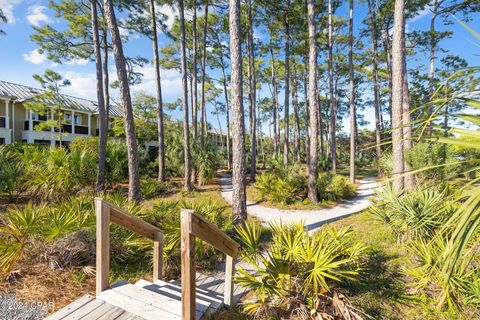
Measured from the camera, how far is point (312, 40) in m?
9.09

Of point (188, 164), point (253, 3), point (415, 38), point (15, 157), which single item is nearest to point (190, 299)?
point (188, 164)

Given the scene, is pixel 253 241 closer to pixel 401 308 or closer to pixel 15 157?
pixel 401 308

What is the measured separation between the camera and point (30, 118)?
21.0 m

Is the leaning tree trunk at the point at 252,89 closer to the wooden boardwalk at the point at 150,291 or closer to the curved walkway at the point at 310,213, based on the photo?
the curved walkway at the point at 310,213

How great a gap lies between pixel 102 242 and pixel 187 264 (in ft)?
4.30

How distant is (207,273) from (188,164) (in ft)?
24.1

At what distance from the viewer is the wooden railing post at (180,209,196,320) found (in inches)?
87.9

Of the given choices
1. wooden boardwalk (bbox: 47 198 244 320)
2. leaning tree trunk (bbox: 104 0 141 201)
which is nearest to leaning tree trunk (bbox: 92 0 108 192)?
leaning tree trunk (bbox: 104 0 141 201)

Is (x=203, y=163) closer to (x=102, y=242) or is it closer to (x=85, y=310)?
(x=102, y=242)

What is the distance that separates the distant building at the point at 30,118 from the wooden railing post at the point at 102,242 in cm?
2095

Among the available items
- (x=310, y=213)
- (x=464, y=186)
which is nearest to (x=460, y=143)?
(x=464, y=186)

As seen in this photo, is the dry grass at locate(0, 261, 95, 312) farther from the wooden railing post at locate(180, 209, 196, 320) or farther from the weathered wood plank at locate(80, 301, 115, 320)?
the wooden railing post at locate(180, 209, 196, 320)

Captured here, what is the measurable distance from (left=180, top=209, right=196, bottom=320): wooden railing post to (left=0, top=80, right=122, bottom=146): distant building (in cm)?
2215

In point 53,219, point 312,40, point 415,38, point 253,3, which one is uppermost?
point 253,3
